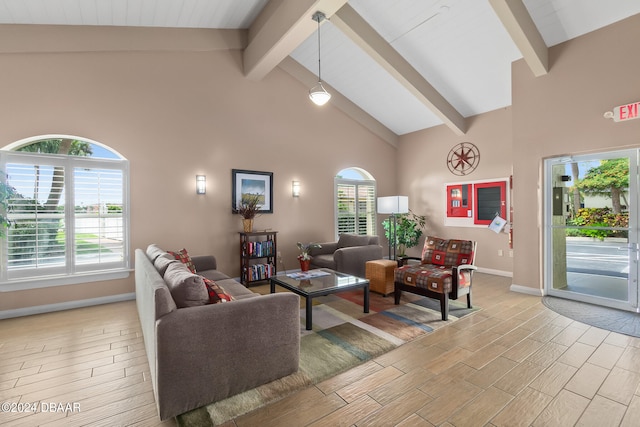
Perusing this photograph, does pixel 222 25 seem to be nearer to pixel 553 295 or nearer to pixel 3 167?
pixel 3 167

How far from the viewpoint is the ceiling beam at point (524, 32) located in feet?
11.8

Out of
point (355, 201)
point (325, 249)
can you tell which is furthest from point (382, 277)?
point (355, 201)

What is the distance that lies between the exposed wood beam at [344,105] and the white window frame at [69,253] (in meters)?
3.47

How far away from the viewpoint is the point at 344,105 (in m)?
6.73

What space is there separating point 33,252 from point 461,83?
700 cm

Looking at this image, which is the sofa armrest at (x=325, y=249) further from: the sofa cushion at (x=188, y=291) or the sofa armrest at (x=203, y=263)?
the sofa cushion at (x=188, y=291)

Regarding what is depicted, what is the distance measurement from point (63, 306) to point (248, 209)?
284cm

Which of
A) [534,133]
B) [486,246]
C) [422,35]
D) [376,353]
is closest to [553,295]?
[486,246]

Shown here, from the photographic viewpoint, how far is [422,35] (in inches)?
179

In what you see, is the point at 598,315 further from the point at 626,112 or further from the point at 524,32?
the point at 524,32

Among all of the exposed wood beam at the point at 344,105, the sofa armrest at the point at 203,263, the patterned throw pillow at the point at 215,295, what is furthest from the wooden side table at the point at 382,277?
the exposed wood beam at the point at 344,105

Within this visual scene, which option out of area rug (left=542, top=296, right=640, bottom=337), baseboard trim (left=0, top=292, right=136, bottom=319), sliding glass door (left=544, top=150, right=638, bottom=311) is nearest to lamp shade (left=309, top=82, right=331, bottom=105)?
sliding glass door (left=544, top=150, right=638, bottom=311)

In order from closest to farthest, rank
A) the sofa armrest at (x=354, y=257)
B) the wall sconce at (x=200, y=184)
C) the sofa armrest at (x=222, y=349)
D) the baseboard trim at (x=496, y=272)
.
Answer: the sofa armrest at (x=222, y=349) < the wall sconce at (x=200, y=184) < the sofa armrest at (x=354, y=257) < the baseboard trim at (x=496, y=272)

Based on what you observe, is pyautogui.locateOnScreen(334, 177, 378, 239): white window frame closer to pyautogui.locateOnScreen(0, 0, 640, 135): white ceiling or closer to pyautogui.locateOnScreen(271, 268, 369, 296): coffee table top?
pyautogui.locateOnScreen(0, 0, 640, 135): white ceiling
